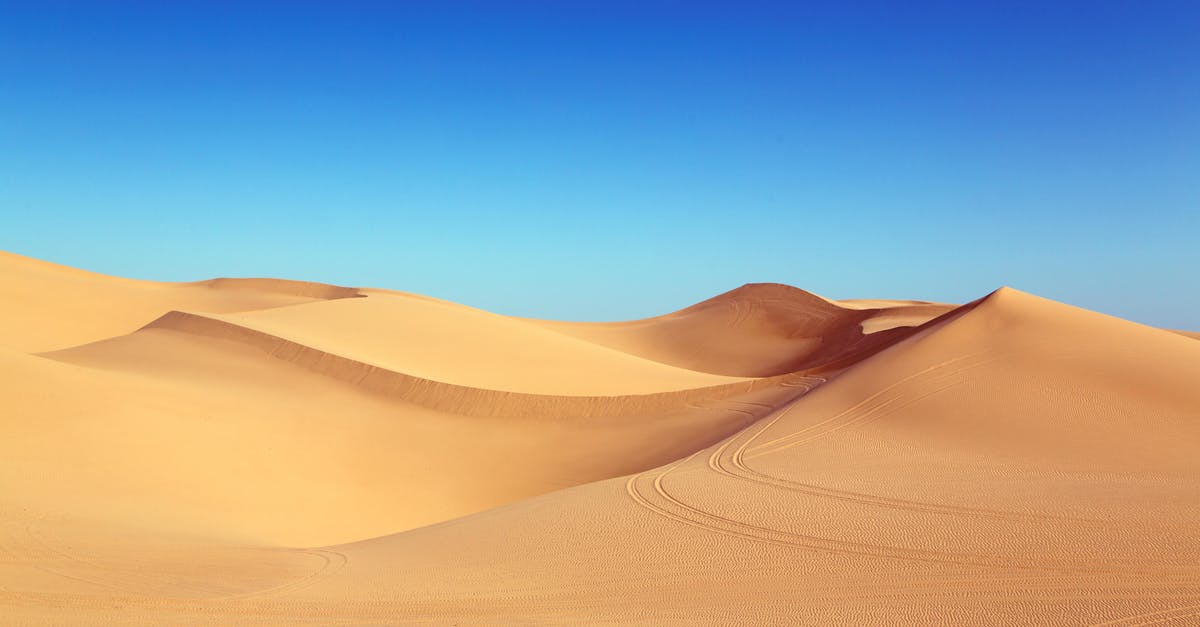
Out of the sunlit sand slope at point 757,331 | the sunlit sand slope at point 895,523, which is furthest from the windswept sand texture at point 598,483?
the sunlit sand slope at point 757,331

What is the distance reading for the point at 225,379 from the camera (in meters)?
20.8

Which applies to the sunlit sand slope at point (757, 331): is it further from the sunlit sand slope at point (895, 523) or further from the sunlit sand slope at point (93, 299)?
the sunlit sand slope at point (895, 523)

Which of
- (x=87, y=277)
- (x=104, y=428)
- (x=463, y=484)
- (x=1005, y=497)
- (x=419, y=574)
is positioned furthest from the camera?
(x=87, y=277)

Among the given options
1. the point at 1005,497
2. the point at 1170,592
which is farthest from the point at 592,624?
the point at 1005,497

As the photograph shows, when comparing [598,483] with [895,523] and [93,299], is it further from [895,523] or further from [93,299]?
[93,299]

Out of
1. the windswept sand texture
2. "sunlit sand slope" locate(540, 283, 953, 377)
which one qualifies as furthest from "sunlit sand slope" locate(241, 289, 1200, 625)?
"sunlit sand slope" locate(540, 283, 953, 377)

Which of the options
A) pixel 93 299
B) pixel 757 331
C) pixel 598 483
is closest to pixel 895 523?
pixel 598 483

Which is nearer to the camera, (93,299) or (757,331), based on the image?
(757,331)

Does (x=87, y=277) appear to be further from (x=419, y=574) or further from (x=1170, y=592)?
(x=1170, y=592)

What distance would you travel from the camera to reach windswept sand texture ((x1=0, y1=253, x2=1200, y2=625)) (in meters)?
6.98

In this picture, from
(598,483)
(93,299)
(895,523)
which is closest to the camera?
(895,523)

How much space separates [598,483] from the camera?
1236 cm

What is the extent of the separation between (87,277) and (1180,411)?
5625cm

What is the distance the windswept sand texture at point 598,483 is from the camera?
6.98 metres
